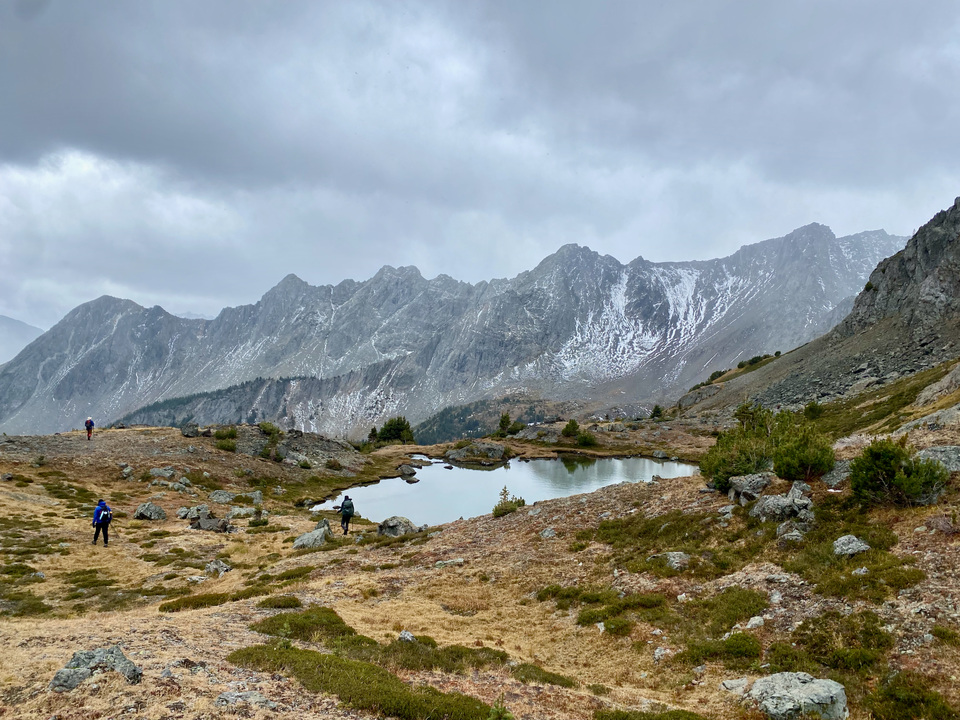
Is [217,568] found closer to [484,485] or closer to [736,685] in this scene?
[736,685]

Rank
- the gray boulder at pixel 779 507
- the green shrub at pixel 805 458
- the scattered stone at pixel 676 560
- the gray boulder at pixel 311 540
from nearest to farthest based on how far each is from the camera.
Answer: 1. the scattered stone at pixel 676 560
2. the gray boulder at pixel 779 507
3. the green shrub at pixel 805 458
4. the gray boulder at pixel 311 540

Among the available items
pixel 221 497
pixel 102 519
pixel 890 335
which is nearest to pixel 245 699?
pixel 102 519

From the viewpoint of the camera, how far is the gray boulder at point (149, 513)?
43594 mm

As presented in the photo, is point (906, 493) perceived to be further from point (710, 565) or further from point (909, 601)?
point (710, 565)

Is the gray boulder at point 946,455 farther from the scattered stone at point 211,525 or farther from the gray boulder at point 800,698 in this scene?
the scattered stone at point 211,525

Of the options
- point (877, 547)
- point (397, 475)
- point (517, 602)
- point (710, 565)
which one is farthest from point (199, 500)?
point (877, 547)

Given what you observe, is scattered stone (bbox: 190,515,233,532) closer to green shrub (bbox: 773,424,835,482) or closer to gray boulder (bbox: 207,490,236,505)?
gray boulder (bbox: 207,490,236,505)

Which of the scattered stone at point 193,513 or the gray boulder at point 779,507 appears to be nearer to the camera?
the gray boulder at point 779,507

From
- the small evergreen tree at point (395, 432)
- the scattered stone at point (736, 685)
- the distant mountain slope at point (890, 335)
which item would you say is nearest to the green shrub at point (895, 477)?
the scattered stone at point (736, 685)

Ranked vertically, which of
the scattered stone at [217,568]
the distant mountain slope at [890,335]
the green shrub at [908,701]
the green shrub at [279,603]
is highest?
the distant mountain slope at [890,335]

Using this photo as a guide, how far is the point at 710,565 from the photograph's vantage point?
1997 cm

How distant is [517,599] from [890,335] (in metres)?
129

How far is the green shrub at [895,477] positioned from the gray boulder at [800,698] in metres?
10.9

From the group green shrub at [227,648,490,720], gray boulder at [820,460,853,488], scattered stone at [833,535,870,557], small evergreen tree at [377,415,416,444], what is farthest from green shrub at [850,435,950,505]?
small evergreen tree at [377,415,416,444]
